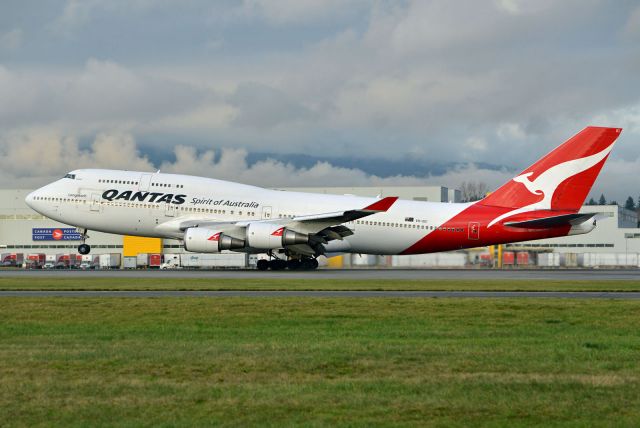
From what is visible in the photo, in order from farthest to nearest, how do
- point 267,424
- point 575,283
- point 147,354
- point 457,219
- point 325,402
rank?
point 457,219
point 575,283
point 147,354
point 325,402
point 267,424

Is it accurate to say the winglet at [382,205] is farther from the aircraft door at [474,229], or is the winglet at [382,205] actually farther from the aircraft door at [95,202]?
the aircraft door at [95,202]

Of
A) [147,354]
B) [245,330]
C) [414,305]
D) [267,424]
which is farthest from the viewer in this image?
[414,305]

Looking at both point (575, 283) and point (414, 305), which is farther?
point (575, 283)

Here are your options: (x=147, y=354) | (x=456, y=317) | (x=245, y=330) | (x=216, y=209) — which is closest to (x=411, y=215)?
(x=216, y=209)

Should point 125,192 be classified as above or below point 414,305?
above

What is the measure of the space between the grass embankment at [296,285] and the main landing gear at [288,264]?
1343 centimetres

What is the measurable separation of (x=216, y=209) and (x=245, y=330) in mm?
35971

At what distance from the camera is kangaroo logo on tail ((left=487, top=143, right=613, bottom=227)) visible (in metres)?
53.5

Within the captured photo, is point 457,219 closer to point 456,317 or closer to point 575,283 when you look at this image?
point 575,283

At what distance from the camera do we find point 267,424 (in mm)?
9891

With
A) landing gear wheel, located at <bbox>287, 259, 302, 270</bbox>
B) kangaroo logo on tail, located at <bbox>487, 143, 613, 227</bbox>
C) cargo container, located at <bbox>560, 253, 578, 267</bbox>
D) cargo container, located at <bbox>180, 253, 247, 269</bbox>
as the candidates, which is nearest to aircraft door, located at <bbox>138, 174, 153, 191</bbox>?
landing gear wheel, located at <bbox>287, 259, 302, 270</bbox>

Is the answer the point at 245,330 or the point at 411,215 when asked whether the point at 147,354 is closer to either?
the point at 245,330

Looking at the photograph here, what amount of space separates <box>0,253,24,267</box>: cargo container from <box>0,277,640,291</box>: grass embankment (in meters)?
52.8

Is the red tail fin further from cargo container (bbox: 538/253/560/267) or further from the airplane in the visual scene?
cargo container (bbox: 538/253/560/267)
